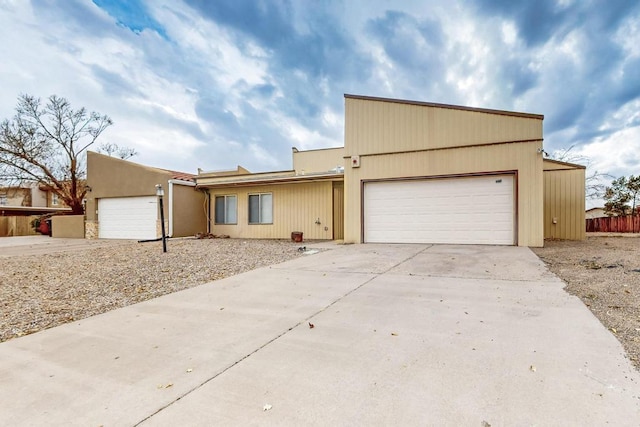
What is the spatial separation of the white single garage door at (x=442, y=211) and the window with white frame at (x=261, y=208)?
4.86 m

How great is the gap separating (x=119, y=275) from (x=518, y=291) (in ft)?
21.2

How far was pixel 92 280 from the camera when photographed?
518 centimetres

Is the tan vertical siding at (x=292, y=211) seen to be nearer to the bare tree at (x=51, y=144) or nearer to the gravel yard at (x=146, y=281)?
the gravel yard at (x=146, y=281)

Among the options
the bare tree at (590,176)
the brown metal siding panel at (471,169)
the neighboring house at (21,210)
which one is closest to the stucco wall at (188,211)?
the brown metal siding panel at (471,169)

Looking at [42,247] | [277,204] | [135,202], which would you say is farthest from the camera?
[135,202]

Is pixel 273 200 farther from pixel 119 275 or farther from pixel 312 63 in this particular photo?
pixel 119 275

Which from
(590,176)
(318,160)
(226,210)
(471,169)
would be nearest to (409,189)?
(471,169)

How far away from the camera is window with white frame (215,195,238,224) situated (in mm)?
13878

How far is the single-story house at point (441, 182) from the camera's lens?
27.0 feet

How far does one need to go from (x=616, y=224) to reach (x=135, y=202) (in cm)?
2299

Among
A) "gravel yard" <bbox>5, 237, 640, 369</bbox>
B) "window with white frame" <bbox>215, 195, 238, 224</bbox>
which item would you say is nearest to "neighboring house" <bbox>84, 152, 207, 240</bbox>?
"window with white frame" <bbox>215, 195, 238, 224</bbox>

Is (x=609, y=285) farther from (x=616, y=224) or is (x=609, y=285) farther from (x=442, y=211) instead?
(x=616, y=224)

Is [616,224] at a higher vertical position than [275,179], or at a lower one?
lower

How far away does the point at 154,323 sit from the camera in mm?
3148
